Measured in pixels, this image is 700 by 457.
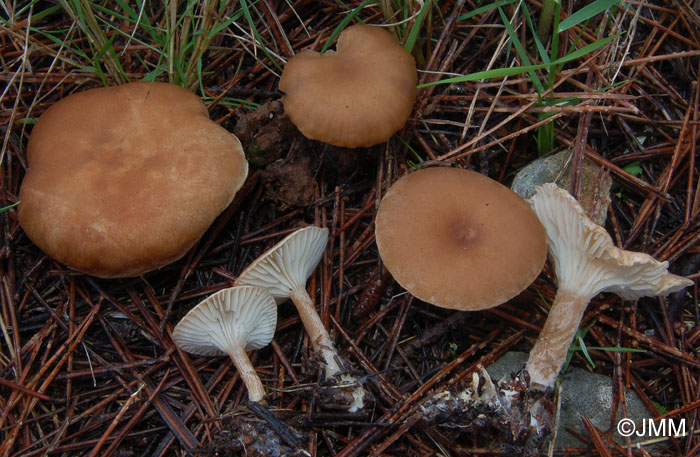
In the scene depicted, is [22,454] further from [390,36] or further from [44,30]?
[390,36]

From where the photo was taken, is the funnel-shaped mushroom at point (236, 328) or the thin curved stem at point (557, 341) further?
the thin curved stem at point (557, 341)

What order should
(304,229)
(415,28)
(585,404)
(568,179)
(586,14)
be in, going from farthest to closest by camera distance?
(568,179)
(415,28)
(585,404)
(586,14)
(304,229)

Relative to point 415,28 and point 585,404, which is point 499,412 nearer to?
point 585,404

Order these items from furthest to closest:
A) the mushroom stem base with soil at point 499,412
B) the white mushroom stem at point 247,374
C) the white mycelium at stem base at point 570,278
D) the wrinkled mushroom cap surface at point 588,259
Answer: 1. the white mushroom stem at point 247,374
2. the mushroom stem base with soil at point 499,412
3. the white mycelium at stem base at point 570,278
4. the wrinkled mushroom cap surface at point 588,259

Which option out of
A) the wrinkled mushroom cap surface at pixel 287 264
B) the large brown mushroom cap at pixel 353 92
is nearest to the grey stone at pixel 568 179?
the large brown mushroom cap at pixel 353 92

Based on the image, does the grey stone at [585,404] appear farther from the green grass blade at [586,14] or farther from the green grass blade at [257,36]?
the green grass blade at [257,36]

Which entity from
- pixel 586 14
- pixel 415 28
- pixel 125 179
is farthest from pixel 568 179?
pixel 125 179

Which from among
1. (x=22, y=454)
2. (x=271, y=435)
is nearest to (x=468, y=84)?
(x=271, y=435)
